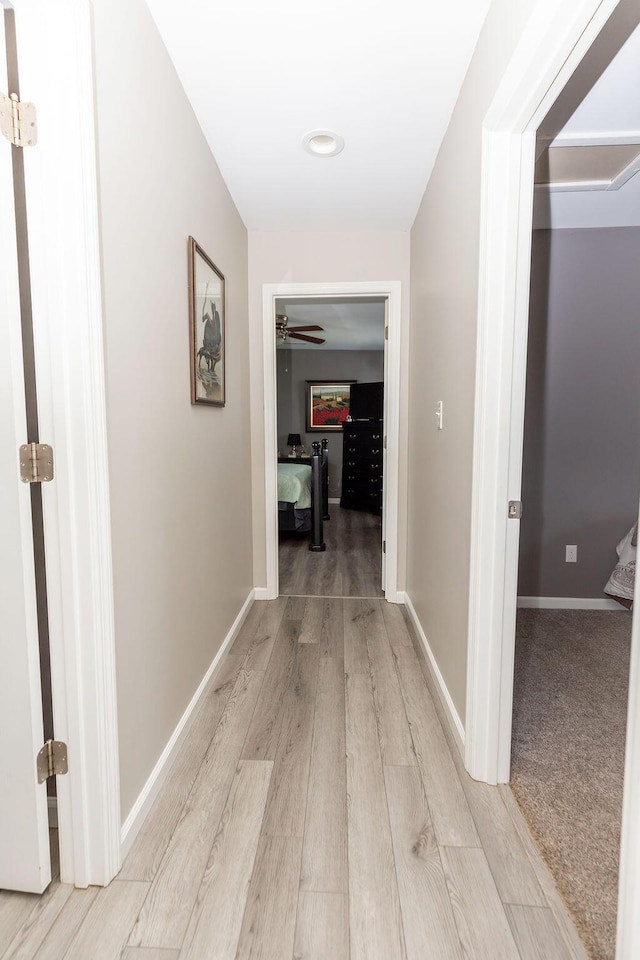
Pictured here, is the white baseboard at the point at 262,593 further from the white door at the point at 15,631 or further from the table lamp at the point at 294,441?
the table lamp at the point at 294,441

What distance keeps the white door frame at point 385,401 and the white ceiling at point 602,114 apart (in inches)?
39.2

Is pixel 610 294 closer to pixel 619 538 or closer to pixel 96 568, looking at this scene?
pixel 619 538

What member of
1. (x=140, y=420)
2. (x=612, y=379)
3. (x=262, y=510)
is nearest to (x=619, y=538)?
(x=612, y=379)

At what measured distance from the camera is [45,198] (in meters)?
1.07

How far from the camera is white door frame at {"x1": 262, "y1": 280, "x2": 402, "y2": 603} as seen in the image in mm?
3027

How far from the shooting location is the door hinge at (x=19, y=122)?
1.04 m

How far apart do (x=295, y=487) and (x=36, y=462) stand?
372cm

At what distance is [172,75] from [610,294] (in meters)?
2.67

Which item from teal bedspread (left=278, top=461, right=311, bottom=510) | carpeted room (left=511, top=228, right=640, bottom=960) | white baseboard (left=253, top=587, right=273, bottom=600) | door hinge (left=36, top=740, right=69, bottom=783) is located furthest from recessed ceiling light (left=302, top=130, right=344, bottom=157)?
teal bedspread (left=278, top=461, right=311, bottom=510)

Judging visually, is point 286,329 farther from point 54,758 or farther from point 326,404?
point 54,758

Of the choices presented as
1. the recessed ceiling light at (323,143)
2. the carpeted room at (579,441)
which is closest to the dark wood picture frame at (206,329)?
the recessed ceiling light at (323,143)

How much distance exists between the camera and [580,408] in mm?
3096

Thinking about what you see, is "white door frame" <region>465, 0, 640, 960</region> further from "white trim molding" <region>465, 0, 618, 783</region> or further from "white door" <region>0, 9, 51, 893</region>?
"white door" <region>0, 9, 51, 893</region>

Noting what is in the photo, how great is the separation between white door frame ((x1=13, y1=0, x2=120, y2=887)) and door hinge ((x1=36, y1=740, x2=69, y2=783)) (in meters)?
0.02
